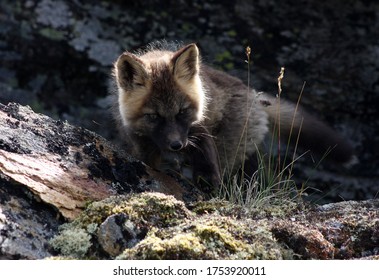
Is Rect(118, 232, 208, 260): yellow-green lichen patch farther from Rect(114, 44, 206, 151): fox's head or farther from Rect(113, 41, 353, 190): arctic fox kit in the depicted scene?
Rect(114, 44, 206, 151): fox's head

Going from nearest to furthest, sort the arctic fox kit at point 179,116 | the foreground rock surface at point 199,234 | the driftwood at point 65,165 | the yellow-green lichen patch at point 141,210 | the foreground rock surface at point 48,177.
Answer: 1. the foreground rock surface at point 199,234
2. the foreground rock surface at point 48,177
3. the yellow-green lichen patch at point 141,210
4. the driftwood at point 65,165
5. the arctic fox kit at point 179,116

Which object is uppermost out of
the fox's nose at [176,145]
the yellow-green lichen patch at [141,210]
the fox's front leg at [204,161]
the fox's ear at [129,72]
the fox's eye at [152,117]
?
the fox's ear at [129,72]

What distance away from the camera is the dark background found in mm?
7137

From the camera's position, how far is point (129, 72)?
17.2ft

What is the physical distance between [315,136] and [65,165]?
296 centimetres

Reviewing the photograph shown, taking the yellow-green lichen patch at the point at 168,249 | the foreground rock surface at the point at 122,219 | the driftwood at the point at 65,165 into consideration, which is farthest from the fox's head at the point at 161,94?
the yellow-green lichen patch at the point at 168,249

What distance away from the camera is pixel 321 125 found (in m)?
6.29

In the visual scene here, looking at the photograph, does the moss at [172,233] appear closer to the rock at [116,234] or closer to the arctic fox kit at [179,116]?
the rock at [116,234]

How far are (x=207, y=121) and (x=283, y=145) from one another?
1.44 m

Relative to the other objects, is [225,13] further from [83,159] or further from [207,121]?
[83,159]

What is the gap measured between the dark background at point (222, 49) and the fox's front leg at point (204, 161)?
1786mm

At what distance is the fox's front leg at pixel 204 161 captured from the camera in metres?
5.27

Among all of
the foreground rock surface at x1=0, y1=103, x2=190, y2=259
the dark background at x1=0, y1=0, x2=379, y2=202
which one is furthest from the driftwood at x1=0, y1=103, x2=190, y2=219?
the dark background at x1=0, y1=0, x2=379, y2=202
